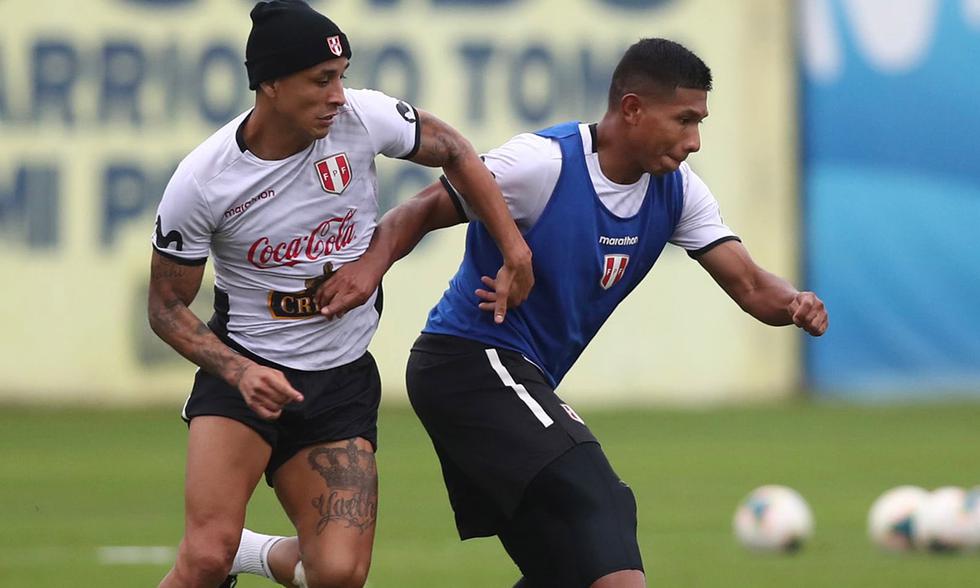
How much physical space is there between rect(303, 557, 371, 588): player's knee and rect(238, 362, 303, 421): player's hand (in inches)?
28.9

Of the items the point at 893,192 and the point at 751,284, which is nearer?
the point at 751,284

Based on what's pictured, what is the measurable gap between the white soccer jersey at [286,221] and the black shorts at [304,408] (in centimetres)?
6

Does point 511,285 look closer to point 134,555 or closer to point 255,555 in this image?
point 255,555

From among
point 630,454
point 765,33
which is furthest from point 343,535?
point 765,33

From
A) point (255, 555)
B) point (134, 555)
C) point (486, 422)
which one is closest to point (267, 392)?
point (486, 422)

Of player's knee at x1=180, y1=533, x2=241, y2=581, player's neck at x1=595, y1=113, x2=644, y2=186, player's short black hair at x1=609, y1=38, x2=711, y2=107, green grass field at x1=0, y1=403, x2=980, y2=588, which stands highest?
player's short black hair at x1=609, y1=38, x2=711, y2=107

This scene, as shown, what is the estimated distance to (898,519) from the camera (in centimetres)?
952

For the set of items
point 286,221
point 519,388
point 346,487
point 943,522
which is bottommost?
point 943,522

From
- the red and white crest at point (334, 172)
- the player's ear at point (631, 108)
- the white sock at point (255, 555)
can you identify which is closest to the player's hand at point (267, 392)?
the red and white crest at point (334, 172)

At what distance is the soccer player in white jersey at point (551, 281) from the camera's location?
621 centimetres

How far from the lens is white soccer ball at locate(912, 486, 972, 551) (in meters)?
9.36

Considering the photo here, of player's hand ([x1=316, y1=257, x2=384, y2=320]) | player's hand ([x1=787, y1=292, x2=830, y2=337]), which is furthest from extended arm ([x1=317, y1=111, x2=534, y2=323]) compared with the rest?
player's hand ([x1=787, y1=292, x2=830, y2=337])

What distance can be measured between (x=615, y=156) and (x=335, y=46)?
3.44 ft

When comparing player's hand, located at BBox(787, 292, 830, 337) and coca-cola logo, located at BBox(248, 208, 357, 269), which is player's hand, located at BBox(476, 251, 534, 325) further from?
player's hand, located at BBox(787, 292, 830, 337)
